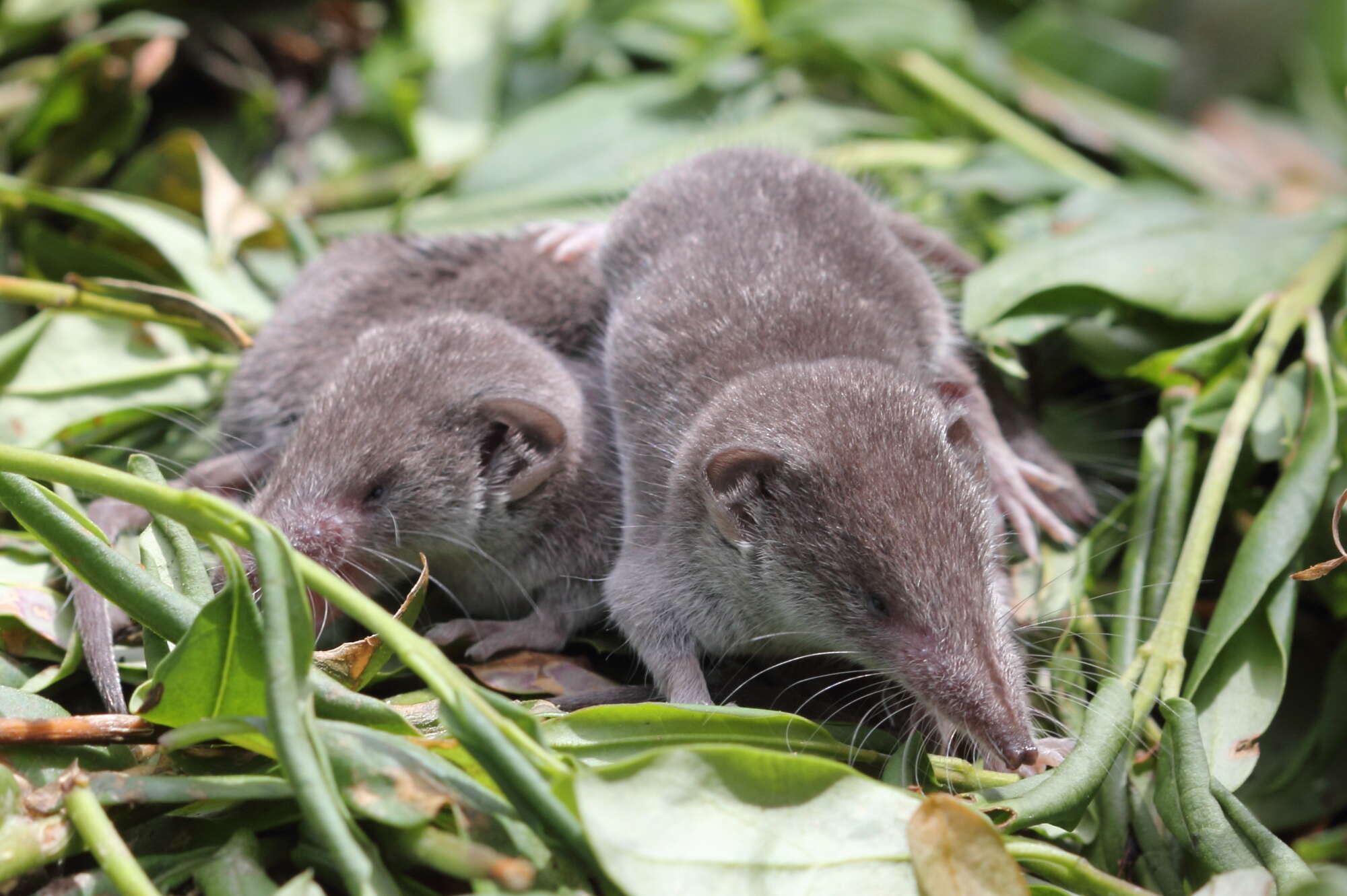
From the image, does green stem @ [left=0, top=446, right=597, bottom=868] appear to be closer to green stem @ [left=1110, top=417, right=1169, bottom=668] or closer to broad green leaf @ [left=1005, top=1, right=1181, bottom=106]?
Result: green stem @ [left=1110, top=417, right=1169, bottom=668]

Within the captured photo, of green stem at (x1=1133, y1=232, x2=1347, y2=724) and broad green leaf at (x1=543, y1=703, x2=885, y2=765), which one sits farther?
green stem at (x1=1133, y1=232, x2=1347, y2=724)

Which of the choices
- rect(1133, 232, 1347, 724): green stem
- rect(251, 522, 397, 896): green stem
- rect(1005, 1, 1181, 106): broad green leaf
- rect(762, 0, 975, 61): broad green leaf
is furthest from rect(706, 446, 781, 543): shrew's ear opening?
rect(1005, 1, 1181, 106): broad green leaf

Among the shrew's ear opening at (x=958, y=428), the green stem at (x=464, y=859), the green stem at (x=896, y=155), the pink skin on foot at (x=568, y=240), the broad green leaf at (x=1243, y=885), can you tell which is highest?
the pink skin on foot at (x=568, y=240)

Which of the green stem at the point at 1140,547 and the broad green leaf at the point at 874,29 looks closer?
the green stem at the point at 1140,547

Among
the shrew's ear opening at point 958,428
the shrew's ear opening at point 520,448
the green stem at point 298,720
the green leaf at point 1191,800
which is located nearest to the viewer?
the green stem at point 298,720

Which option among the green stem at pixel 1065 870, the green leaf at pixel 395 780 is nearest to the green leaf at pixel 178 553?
the green leaf at pixel 395 780

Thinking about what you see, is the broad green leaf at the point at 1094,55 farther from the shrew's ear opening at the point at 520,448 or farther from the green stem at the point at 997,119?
the shrew's ear opening at the point at 520,448

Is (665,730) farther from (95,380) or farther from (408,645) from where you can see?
(95,380)
